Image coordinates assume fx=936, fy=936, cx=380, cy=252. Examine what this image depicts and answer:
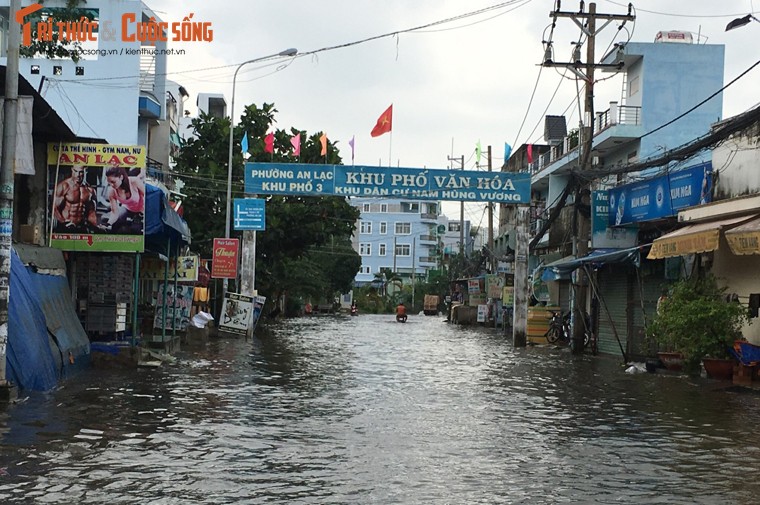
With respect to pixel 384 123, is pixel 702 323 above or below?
below

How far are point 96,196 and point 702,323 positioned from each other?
12029 millimetres

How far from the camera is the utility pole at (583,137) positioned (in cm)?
2809

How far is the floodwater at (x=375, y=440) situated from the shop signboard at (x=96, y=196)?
2.56 meters

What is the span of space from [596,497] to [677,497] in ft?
2.23

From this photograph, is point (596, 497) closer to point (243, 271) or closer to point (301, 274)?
point (243, 271)

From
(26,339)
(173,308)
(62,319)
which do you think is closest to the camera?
(26,339)

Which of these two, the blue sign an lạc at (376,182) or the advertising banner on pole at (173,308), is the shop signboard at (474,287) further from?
the advertising banner on pole at (173,308)

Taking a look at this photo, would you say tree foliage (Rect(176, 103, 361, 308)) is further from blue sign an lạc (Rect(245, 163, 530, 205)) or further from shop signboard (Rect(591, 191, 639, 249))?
shop signboard (Rect(591, 191, 639, 249))

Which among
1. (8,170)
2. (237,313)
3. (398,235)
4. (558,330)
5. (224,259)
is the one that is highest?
(398,235)

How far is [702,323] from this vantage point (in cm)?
1859

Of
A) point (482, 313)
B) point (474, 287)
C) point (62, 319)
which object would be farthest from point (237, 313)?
point (474, 287)

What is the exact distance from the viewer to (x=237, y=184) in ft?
138

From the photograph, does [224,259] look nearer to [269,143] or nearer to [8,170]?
[269,143]

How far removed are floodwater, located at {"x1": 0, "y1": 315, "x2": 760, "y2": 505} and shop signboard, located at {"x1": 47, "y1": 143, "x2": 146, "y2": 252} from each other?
256 centimetres
